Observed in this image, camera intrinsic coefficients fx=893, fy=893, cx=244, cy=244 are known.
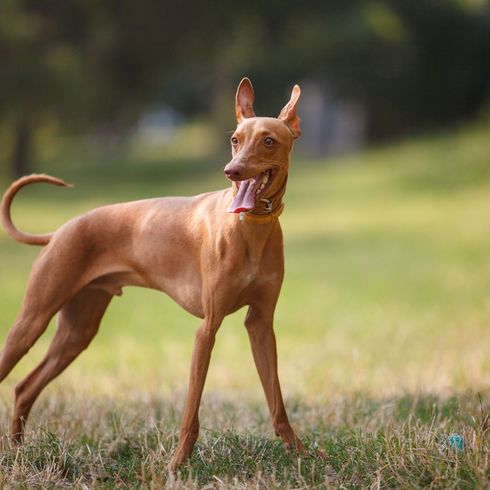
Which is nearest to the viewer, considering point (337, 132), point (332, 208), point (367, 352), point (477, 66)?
point (367, 352)

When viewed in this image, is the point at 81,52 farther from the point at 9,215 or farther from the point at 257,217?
the point at 257,217

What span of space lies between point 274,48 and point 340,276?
17.3 meters

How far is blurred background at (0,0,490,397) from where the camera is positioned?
8945 millimetres

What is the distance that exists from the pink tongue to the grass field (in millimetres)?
1219

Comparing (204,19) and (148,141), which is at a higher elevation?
→ (148,141)

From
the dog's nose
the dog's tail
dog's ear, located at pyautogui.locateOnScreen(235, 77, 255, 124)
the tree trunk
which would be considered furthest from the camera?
the tree trunk

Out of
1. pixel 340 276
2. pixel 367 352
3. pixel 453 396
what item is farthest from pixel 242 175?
pixel 340 276

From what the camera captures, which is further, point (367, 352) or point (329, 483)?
point (367, 352)

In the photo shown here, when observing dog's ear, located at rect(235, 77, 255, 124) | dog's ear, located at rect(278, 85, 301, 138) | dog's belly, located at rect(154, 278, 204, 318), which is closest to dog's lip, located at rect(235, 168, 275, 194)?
dog's ear, located at rect(278, 85, 301, 138)

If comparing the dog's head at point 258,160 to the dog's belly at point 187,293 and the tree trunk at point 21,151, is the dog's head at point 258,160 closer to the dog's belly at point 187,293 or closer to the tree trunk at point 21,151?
the dog's belly at point 187,293

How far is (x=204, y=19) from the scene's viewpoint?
24.0 metres

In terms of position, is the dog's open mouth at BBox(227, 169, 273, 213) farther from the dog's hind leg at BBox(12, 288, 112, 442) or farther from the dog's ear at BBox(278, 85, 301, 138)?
the dog's hind leg at BBox(12, 288, 112, 442)

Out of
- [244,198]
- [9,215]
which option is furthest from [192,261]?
[9,215]

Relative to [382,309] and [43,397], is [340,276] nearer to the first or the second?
[382,309]
